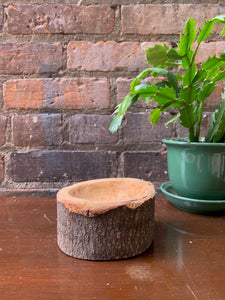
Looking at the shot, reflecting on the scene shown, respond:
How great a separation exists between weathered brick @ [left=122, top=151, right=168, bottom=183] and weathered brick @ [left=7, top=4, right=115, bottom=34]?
339 mm

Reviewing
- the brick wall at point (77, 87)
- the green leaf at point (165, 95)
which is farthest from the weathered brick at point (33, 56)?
the green leaf at point (165, 95)

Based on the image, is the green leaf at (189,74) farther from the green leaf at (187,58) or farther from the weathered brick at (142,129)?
the weathered brick at (142,129)

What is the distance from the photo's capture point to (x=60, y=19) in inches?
26.5

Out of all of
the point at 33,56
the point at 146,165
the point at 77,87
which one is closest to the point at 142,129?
the point at 146,165

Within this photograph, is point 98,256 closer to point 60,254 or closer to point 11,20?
point 60,254

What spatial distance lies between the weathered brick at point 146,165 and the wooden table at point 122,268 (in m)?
0.21

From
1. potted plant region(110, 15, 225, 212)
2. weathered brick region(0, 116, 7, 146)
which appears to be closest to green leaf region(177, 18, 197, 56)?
potted plant region(110, 15, 225, 212)

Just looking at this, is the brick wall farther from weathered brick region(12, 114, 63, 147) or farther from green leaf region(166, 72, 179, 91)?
green leaf region(166, 72, 179, 91)

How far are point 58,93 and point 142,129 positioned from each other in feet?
0.81

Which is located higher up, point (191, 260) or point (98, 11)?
point (98, 11)

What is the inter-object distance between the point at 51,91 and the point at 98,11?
24 cm

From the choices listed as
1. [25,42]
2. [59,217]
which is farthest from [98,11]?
[59,217]

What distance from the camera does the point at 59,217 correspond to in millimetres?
397

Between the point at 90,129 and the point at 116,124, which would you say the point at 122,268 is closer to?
the point at 116,124
